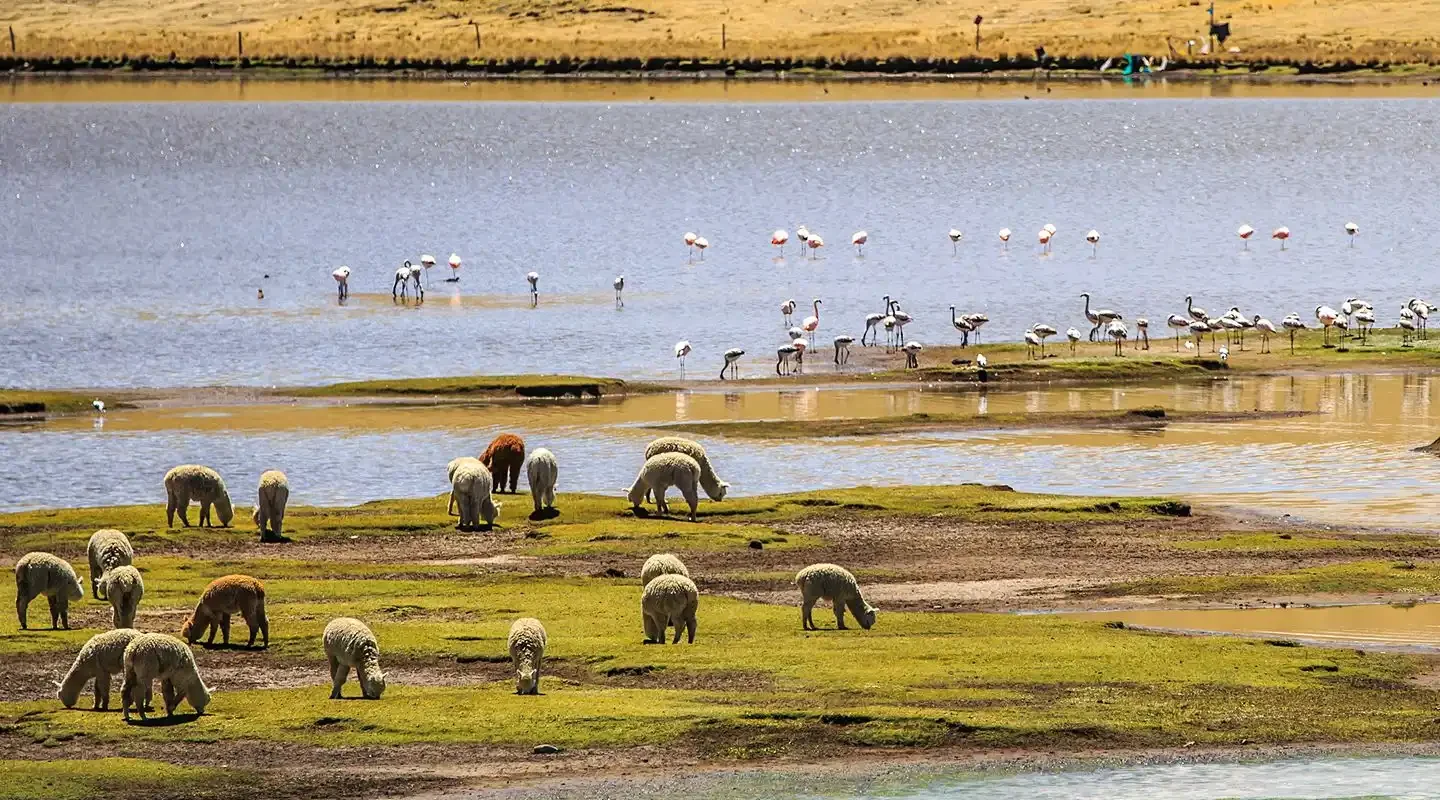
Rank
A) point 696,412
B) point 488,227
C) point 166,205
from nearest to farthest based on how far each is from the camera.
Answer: point 696,412
point 488,227
point 166,205

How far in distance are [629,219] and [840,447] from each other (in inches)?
1626

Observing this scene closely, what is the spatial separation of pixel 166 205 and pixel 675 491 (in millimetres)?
56432

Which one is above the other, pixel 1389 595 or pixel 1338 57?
pixel 1338 57

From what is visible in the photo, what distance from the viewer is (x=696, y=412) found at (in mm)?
41562

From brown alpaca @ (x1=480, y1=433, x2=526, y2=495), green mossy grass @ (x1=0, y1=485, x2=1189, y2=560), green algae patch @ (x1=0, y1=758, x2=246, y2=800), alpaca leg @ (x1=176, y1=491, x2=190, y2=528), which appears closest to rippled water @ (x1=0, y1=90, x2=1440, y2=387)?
brown alpaca @ (x1=480, y1=433, x2=526, y2=495)

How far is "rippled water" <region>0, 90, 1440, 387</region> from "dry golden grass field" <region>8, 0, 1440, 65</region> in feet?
59.1

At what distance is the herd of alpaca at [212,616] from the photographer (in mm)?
19656

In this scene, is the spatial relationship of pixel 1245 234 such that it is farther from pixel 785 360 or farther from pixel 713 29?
pixel 713 29

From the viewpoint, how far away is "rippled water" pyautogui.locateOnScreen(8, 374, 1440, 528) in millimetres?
34312

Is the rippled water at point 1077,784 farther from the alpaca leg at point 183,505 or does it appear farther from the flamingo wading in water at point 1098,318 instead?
the flamingo wading in water at point 1098,318

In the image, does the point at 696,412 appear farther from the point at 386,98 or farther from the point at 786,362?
the point at 386,98

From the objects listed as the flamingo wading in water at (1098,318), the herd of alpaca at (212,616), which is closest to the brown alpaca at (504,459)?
the herd of alpaca at (212,616)

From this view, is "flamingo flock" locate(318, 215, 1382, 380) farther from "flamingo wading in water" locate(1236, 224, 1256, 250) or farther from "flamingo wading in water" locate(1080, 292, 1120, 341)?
"flamingo wading in water" locate(1236, 224, 1256, 250)

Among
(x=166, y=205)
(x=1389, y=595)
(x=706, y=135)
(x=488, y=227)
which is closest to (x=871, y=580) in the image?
(x=1389, y=595)
